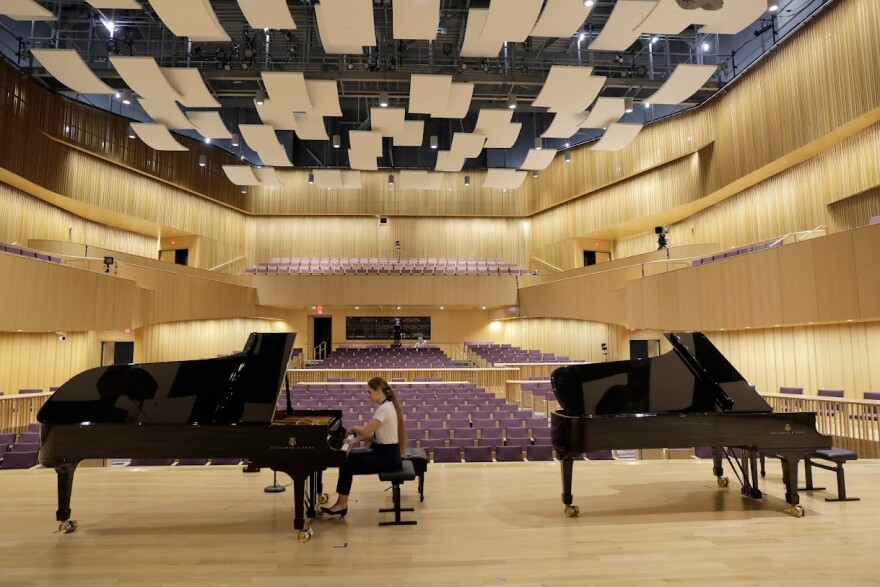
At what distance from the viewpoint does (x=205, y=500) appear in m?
4.17

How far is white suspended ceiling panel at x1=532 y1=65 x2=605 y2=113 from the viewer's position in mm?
9812

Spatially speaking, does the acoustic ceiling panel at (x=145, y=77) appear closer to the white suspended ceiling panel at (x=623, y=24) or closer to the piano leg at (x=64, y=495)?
the white suspended ceiling panel at (x=623, y=24)

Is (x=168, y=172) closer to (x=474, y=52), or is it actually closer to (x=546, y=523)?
(x=474, y=52)

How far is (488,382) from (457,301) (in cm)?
552

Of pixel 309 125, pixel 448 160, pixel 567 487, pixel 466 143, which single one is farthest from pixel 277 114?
pixel 567 487

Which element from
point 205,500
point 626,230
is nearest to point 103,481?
point 205,500

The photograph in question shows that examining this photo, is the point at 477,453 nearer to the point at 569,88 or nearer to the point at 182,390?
the point at 182,390

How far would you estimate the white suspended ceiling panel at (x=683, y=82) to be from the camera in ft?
32.4

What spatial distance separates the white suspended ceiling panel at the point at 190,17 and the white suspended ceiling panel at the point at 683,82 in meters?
8.17

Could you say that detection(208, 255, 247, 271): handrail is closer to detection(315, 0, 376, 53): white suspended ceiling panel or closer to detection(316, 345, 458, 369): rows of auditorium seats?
detection(316, 345, 458, 369): rows of auditorium seats

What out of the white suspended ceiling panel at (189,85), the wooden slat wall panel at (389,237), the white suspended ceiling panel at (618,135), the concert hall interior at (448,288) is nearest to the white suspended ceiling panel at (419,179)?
the concert hall interior at (448,288)

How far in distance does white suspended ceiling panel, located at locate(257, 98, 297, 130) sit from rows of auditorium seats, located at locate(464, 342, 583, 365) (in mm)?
7619

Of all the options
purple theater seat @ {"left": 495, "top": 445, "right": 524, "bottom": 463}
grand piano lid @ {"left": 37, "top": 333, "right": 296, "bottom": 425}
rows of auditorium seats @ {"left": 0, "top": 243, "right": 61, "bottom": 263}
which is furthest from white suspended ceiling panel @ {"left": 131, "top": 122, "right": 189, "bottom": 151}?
purple theater seat @ {"left": 495, "top": 445, "right": 524, "bottom": 463}

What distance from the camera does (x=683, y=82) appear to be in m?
10.3
